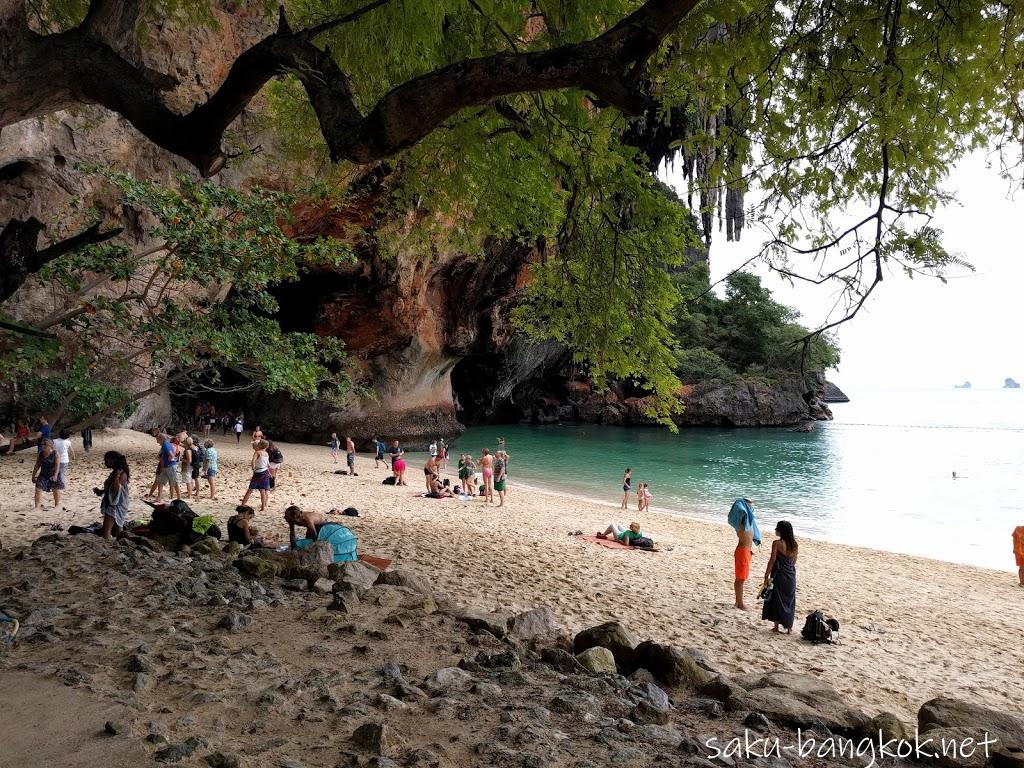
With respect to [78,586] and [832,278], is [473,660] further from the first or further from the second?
[78,586]

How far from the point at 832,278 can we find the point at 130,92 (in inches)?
157

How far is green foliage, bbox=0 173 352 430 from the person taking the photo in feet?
34.0

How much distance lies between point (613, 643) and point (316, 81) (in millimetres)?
3926

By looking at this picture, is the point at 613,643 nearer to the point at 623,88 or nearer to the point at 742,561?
the point at 623,88

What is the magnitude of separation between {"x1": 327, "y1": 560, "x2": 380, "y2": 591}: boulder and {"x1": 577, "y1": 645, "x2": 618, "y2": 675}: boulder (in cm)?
188

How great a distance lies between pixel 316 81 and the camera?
3.54 metres

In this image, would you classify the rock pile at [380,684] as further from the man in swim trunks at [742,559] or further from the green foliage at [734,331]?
the green foliage at [734,331]

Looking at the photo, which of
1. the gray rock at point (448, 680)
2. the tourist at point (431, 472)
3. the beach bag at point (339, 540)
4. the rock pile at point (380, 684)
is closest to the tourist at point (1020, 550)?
the rock pile at point (380, 684)

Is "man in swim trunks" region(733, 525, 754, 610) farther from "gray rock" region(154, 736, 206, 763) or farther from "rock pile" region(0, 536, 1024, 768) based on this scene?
"gray rock" region(154, 736, 206, 763)

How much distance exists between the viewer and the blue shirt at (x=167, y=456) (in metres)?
11.1

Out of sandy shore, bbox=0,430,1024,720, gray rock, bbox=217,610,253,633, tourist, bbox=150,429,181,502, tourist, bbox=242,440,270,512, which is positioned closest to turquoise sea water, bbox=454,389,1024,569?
sandy shore, bbox=0,430,1024,720

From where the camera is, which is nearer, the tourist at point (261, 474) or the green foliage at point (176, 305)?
the green foliage at point (176, 305)

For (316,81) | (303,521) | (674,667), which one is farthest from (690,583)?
(316,81)

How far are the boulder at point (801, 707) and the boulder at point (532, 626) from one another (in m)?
1.36
